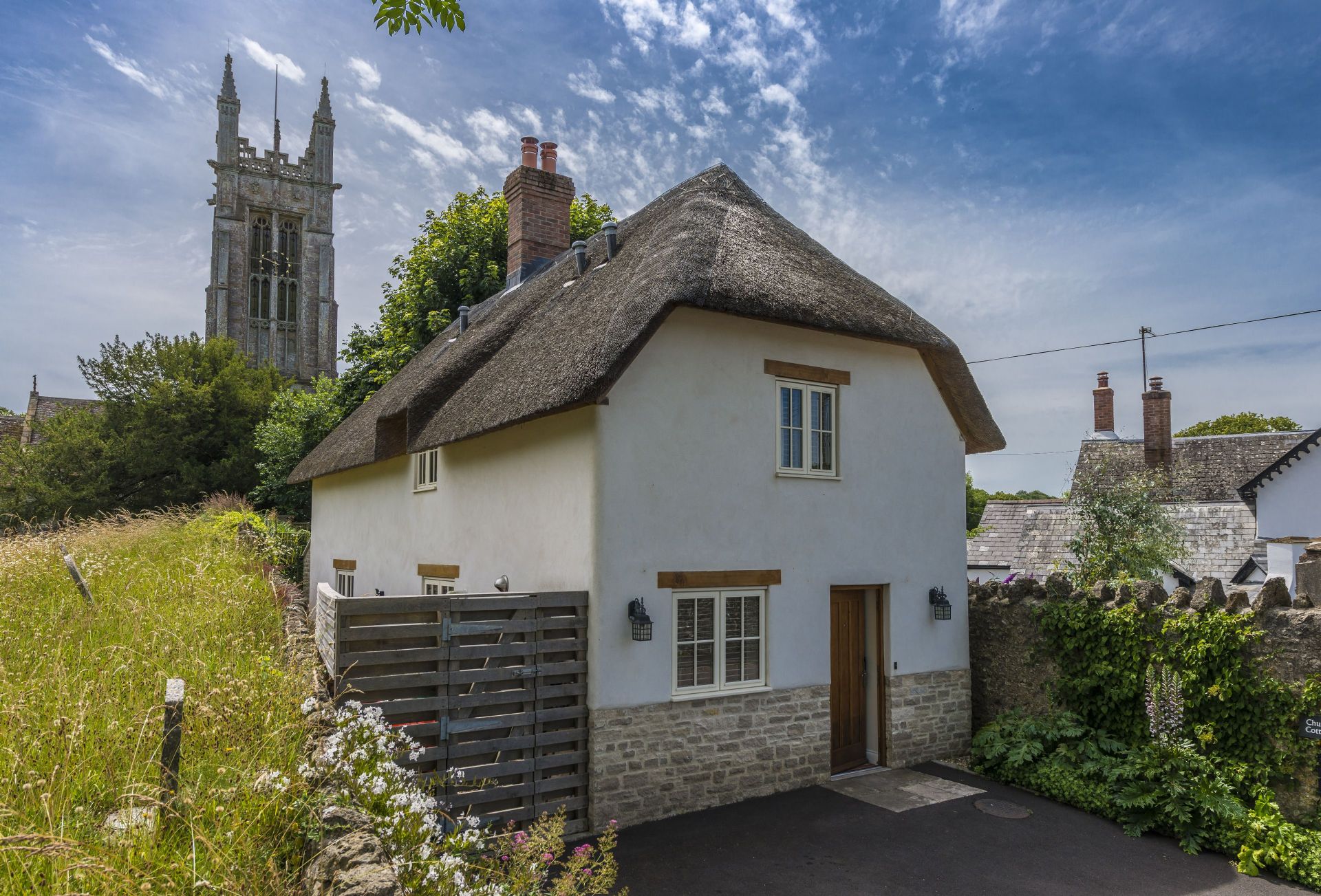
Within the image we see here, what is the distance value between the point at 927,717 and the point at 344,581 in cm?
1216

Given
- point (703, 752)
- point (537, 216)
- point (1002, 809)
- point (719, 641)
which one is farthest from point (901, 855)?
point (537, 216)

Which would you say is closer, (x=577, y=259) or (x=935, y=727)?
(x=935, y=727)

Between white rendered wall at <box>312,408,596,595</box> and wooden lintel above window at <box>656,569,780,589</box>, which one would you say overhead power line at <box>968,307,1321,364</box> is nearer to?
wooden lintel above window at <box>656,569,780,589</box>

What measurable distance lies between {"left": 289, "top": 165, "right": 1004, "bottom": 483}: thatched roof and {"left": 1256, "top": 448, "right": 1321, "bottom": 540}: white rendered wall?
41.2ft

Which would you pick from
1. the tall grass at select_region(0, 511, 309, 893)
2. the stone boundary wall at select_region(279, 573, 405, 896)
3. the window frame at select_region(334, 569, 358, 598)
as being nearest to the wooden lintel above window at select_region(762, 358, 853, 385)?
the tall grass at select_region(0, 511, 309, 893)

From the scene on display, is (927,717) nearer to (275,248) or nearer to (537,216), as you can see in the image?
(537,216)

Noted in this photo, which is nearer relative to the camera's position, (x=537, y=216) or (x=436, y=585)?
(x=436, y=585)

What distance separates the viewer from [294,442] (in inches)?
976

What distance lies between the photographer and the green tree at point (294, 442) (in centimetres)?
2466

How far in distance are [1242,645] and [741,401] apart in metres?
5.68

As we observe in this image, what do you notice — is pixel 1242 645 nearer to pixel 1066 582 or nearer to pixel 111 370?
pixel 1066 582

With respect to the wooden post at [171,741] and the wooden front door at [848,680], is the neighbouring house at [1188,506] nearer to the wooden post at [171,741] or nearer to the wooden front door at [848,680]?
the wooden front door at [848,680]

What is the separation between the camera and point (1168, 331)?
1931 centimetres

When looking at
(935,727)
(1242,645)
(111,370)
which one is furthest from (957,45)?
(111,370)
